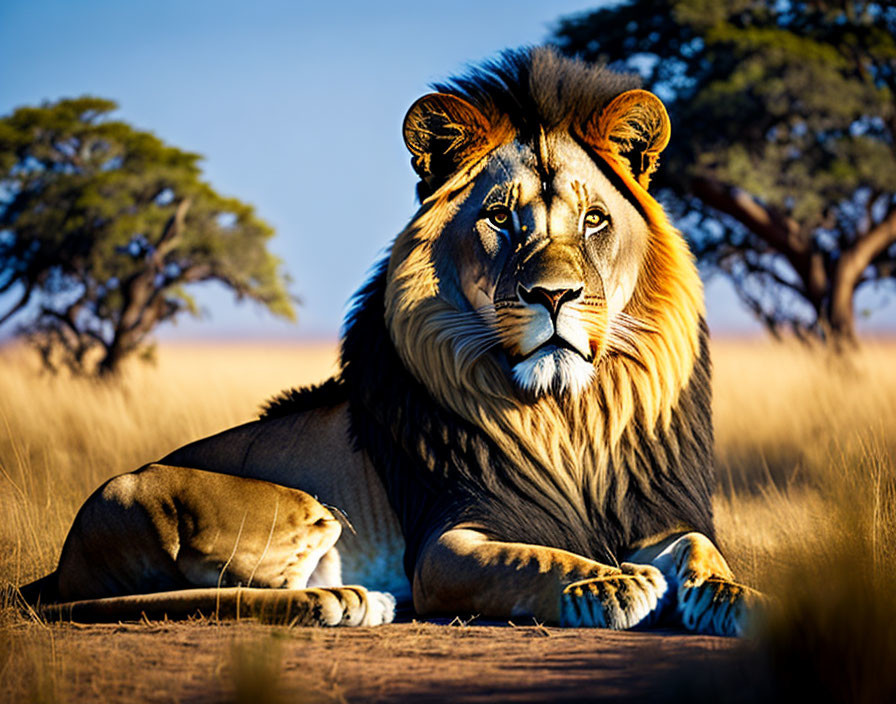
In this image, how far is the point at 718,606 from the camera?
3598 mm

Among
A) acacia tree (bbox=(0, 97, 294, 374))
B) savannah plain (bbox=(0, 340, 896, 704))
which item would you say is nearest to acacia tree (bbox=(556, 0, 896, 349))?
acacia tree (bbox=(0, 97, 294, 374))

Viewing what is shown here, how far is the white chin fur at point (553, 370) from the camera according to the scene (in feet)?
12.9

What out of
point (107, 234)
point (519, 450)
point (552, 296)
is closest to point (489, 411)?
point (519, 450)

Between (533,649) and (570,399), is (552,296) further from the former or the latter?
(533,649)

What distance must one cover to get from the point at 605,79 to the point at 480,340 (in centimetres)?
116

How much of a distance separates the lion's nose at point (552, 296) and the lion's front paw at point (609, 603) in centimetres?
88

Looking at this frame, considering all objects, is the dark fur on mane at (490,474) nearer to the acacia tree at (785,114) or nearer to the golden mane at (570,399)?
the golden mane at (570,399)

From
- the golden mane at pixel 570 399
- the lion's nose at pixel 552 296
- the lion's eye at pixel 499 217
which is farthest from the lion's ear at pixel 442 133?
the lion's nose at pixel 552 296

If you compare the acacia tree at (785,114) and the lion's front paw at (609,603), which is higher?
the acacia tree at (785,114)

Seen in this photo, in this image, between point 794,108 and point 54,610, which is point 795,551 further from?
point 794,108

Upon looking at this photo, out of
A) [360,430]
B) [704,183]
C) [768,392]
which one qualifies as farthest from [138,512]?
[704,183]

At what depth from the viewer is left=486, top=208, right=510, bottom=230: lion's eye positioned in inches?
164

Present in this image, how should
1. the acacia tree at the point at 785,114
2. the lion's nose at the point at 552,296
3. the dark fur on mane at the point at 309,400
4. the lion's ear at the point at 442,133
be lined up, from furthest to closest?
the acacia tree at the point at 785,114 < the dark fur on mane at the point at 309,400 < the lion's ear at the point at 442,133 < the lion's nose at the point at 552,296

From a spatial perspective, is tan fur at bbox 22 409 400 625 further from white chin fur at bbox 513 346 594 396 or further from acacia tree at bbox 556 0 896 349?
acacia tree at bbox 556 0 896 349
